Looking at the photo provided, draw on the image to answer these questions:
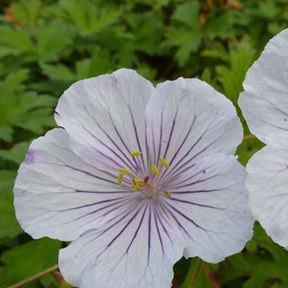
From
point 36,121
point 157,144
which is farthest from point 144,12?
point 157,144

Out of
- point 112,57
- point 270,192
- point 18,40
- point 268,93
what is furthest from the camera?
point 112,57

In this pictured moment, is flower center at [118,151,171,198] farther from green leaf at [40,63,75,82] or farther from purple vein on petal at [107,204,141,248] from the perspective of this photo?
green leaf at [40,63,75,82]

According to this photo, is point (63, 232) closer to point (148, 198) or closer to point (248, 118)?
point (148, 198)

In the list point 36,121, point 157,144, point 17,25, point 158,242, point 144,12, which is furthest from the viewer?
point 144,12

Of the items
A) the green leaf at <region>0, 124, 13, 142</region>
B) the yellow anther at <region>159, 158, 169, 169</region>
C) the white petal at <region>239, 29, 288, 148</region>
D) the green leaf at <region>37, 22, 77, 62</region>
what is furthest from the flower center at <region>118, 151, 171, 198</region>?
the green leaf at <region>37, 22, 77, 62</region>

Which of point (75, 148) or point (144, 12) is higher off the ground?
point (75, 148)

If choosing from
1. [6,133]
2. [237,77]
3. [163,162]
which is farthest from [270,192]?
[6,133]

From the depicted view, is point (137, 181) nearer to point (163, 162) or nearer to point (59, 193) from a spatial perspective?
point (163, 162)
